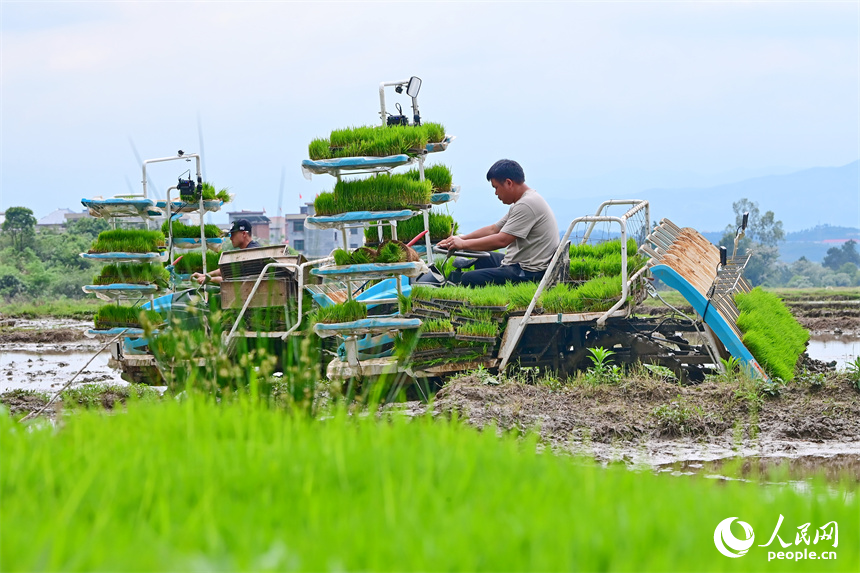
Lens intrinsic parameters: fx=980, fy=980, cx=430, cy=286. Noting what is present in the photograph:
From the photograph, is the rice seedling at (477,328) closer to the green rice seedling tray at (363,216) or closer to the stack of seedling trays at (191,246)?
the green rice seedling tray at (363,216)

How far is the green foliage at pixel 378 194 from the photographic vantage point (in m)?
9.28

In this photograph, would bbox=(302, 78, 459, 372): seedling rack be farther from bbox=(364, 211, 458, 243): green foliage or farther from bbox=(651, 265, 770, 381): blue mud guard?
bbox=(651, 265, 770, 381): blue mud guard

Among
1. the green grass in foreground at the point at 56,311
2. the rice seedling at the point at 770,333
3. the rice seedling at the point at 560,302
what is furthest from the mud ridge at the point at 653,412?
the green grass in foreground at the point at 56,311

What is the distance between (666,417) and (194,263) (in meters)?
6.98

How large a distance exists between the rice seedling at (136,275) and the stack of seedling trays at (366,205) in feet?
11.0

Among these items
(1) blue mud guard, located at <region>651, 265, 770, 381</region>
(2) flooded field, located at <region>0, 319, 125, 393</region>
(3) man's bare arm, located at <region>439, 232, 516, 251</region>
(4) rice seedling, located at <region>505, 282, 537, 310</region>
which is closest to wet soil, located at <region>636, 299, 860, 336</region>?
(3) man's bare arm, located at <region>439, 232, 516, 251</region>

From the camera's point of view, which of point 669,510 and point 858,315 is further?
point 858,315

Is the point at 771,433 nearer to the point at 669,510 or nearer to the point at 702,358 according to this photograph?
the point at 702,358

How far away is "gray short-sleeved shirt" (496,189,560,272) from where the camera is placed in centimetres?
980

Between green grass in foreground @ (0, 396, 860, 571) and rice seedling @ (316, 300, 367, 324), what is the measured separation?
4.68 metres

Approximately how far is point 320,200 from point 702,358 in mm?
4030

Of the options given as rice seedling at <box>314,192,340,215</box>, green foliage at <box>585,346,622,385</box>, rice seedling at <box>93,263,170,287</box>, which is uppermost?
rice seedling at <box>314,192,340,215</box>

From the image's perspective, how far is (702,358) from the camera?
9547 millimetres

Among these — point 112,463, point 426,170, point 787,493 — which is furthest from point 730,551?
point 426,170
